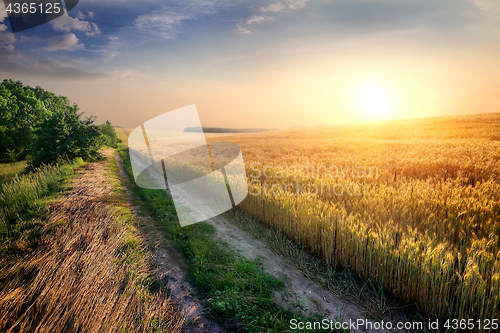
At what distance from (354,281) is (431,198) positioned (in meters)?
2.84

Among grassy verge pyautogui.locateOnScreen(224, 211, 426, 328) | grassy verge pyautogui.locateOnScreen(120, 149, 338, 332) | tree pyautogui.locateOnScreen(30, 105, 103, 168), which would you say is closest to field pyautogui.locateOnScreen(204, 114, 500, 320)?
grassy verge pyautogui.locateOnScreen(224, 211, 426, 328)

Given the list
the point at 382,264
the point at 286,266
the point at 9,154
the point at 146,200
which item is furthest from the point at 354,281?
the point at 9,154

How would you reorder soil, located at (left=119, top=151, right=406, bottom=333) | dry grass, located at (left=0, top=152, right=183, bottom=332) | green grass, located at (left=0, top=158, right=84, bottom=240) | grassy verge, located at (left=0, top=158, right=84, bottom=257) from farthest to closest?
green grass, located at (left=0, top=158, right=84, bottom=240) < grassy verge, located at (left=0, top=158, right=84, bottom=257) < soil, located at (left=119, top=151, right=406, bottom=333) < dry grass, located at (left=0, top=152, right=183, bottom=332)

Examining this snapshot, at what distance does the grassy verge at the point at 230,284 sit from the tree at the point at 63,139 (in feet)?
56.5

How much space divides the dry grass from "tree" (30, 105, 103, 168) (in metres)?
15.6

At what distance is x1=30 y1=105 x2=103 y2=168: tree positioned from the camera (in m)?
18.5

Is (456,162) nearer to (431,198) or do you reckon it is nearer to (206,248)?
(431,198)

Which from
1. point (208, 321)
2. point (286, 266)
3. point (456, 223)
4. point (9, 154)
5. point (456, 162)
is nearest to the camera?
point (208, 321)

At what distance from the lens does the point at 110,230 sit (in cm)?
623

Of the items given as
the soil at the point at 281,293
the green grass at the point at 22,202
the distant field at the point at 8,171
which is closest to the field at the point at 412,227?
the soil at the point at 281,293

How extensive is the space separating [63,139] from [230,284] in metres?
21.4

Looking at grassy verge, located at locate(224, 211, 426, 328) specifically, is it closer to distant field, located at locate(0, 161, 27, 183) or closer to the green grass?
the green grass

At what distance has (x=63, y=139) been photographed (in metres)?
19.1

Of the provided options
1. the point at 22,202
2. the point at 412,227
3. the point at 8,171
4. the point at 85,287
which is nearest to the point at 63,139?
the point at 8,171
